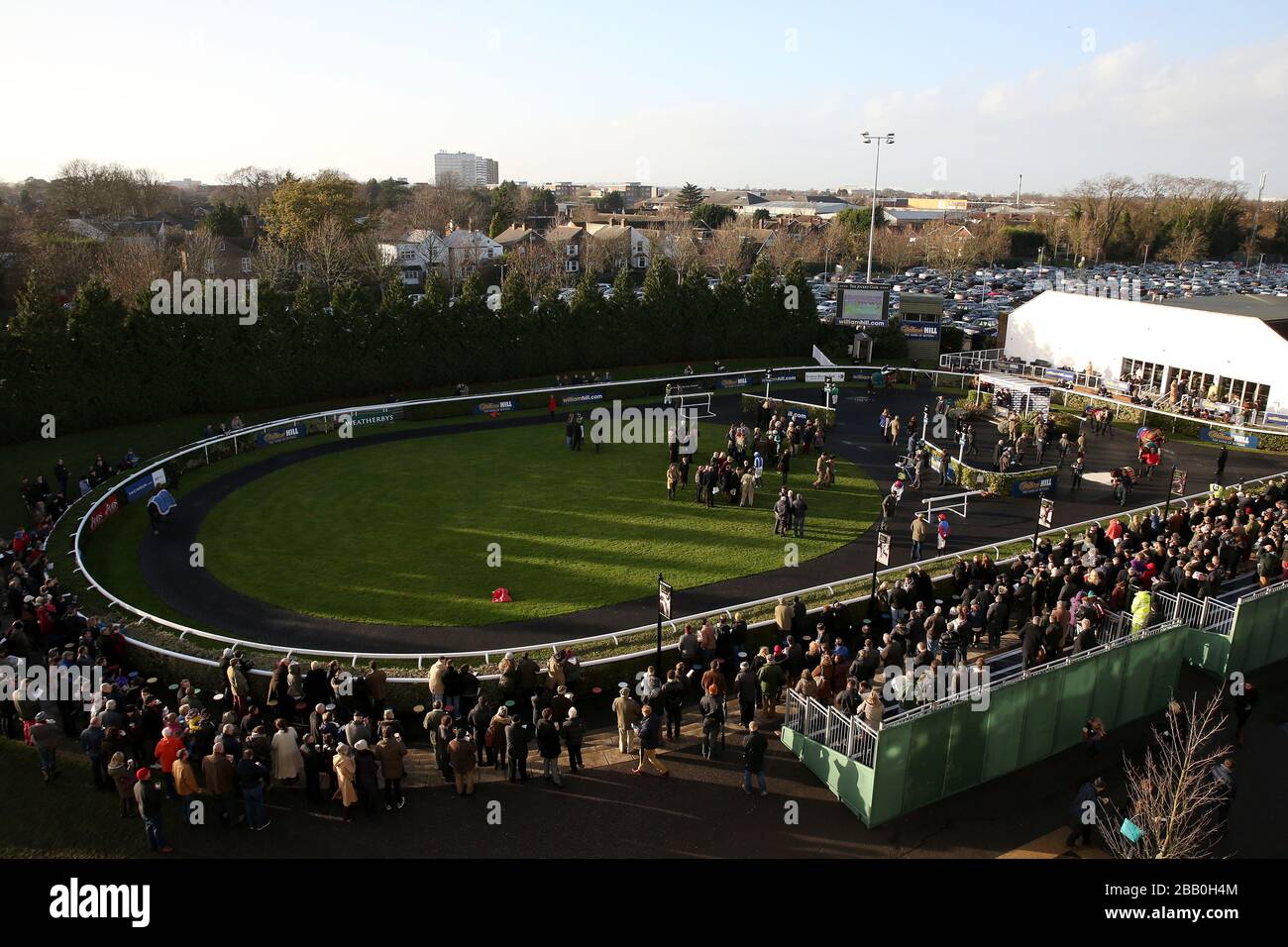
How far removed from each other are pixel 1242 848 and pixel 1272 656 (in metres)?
6.03

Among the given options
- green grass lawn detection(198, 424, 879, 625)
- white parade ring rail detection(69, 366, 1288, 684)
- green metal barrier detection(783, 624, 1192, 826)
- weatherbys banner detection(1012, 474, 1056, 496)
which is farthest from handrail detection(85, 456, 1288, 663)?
green metal barrier detection(783, 624, 1192, 826)

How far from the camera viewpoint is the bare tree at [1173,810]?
964 cm

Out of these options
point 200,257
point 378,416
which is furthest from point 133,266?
point 378,416

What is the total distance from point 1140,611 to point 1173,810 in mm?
6246

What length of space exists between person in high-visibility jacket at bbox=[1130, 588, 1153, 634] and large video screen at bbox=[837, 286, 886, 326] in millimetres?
33518

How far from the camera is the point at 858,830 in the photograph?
11141 mm

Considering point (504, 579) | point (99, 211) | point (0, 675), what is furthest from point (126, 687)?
point (99, 211)

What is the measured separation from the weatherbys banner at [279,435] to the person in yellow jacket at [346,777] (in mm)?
22301

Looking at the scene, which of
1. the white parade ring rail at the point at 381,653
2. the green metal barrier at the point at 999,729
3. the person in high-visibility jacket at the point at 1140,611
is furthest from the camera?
the white parade ring rail at the point at 381,653

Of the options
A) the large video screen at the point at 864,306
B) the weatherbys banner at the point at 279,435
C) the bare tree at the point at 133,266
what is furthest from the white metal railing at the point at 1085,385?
the bare tree at the point at 133,266

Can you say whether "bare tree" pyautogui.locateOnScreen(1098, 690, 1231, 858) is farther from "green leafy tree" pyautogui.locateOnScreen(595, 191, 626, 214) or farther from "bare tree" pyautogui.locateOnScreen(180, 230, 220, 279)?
"green leafy tree" pyautogui.locateOnScreen(595, 191, 626, 214)

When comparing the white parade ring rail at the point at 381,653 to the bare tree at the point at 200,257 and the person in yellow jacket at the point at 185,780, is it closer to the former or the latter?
the person in yellow jacket at the point at 185,780

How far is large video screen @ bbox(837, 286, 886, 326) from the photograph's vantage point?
152 ft
